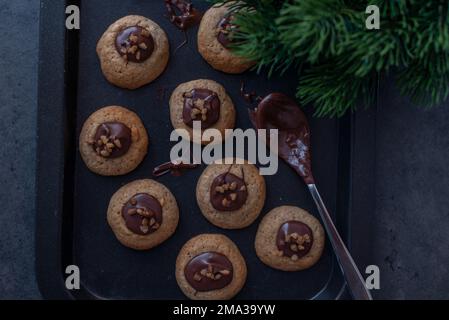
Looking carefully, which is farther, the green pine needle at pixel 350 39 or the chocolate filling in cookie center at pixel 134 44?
the chocolate filling in cookie center at pixel 134 44

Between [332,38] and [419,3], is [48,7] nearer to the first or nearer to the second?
[332,38]

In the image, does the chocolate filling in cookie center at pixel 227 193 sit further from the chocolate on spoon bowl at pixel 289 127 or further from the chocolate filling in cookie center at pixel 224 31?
the chocolate filling in cookie center at pixel 224 31

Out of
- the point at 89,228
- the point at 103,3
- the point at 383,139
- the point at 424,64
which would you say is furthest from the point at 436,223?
the point at 103,3

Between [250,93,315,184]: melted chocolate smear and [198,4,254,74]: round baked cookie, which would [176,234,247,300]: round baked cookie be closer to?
[250,93,315,184]: melted chocolate smear

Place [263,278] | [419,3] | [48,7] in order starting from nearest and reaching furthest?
[419,3] → [48,7] → [263,278]

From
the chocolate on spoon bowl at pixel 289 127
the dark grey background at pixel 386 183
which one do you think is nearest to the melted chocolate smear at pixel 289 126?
the chocolate on spoon bowl at pixel 289 127

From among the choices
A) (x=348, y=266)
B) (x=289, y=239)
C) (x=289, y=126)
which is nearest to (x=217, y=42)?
(x=289, y=126)

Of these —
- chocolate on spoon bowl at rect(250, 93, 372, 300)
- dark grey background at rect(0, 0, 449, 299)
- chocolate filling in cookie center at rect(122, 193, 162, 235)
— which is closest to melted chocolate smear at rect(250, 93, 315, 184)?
chocolate on spoon bowl at rect(250, 93, 372, 300)

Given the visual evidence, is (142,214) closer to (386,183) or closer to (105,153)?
(105,153)
